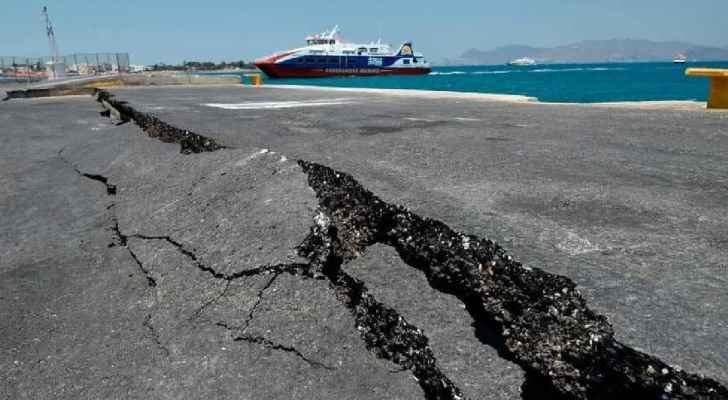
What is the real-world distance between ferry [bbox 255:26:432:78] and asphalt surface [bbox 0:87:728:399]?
5860cm

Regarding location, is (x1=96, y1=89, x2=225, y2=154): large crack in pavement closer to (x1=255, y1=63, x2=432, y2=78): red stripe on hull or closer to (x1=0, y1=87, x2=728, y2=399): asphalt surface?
(x1=0, y1=87, x2=728, y2=399): asphalt surface

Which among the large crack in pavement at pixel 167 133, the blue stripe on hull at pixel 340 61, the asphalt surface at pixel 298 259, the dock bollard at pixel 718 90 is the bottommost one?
the asphalt surface at pixel 298 259

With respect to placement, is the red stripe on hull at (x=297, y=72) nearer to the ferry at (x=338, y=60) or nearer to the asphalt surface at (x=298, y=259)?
the ferry at (x=338, y=60)

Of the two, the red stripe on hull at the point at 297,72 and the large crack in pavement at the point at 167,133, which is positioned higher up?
the red stripe on hull at the point at 297,72

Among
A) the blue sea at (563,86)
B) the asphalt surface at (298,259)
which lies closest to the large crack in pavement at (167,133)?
the asphalt surface at (298,259)

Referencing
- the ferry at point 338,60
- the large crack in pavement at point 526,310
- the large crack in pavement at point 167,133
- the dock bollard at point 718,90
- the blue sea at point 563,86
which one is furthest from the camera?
the ferry at point 338,60

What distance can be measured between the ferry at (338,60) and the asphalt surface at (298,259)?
5860cm

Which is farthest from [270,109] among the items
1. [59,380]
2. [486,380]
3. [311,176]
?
[486,380]

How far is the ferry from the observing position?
6138cm

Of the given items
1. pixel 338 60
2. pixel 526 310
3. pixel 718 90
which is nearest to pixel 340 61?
pixel 338 60

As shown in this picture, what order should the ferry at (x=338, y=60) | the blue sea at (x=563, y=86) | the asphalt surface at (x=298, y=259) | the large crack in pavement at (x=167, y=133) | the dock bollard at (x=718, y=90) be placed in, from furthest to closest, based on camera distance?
the ferry at (x=338, y=60), the blue sea at (x=563, y=86), the dock bollard at (x=718, y=90), the large crack in pavement at (x=167, y=133), the asphalt surface at (x=298, y=259)

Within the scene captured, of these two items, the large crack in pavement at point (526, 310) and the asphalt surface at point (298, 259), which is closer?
the large crack in pavement at point (526, 310)

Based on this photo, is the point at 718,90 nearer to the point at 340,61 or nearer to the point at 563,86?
the point at 563,86

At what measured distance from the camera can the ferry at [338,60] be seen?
61375mm
